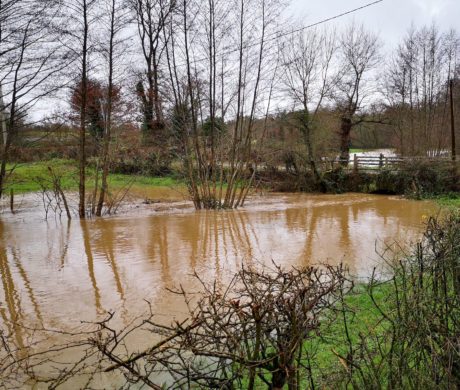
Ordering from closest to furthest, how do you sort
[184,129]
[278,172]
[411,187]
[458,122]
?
[184,129] < [411,187] < [278,172] < [458,122]

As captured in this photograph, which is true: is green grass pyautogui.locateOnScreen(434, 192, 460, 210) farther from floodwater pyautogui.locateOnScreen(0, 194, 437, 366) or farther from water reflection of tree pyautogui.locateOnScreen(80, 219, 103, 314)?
water reflection of tree pyautogui.locateOnScreen(80, 219, 103, 314)

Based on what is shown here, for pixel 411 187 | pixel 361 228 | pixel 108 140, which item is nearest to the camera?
pixel 361 228

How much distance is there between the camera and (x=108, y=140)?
15.2 m

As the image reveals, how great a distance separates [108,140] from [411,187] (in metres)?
15.2

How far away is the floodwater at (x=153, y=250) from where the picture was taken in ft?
21.4

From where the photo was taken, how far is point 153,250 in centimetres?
1007

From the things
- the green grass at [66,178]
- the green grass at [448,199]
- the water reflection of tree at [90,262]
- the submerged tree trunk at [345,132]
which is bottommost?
the water reflection of tree at [90,262]

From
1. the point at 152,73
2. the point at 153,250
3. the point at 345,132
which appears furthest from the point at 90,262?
the point at 345,132

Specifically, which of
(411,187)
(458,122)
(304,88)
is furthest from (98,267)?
(458,122)

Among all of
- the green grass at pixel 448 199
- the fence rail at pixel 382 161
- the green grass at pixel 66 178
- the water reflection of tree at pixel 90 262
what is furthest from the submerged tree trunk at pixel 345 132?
the water reflection of tree at pixel 90 262

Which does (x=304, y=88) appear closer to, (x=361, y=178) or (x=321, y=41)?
(x=321, y=41)

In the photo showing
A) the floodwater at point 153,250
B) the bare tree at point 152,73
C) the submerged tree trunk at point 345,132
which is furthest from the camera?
the submerged tree trunk at point 345,132

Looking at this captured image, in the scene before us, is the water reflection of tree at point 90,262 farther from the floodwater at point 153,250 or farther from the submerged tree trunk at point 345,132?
the submerged tree trunk at point 345,132

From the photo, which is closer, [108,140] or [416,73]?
[108,140]
